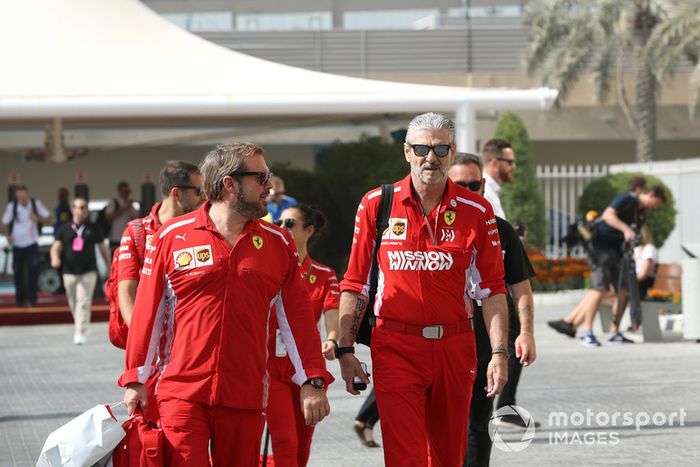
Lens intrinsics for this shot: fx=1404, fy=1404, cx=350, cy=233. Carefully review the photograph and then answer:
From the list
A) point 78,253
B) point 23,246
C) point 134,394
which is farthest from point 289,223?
point 23,246

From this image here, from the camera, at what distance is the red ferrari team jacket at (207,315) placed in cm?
515

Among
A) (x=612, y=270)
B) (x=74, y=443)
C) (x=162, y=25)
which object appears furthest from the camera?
(x=162, y=25)

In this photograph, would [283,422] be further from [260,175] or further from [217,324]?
[260,175]

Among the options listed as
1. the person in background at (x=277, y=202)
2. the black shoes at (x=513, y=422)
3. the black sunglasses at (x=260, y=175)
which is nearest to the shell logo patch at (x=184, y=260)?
the black sunglasses at (x=260, y=175)

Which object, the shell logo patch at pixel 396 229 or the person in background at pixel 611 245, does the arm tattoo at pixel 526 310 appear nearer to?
the shell logo patch at pixel 396 229

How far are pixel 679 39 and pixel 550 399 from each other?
2697 centimetres

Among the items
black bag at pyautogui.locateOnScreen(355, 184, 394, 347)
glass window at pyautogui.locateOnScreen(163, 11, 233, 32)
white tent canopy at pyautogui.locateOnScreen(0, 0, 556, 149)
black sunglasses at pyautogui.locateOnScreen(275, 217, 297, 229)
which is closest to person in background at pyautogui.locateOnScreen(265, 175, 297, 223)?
white tent canopy at pyautogui.locateOnScreen(0, 0, 556, 149)

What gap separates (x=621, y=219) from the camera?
1545 centimetres

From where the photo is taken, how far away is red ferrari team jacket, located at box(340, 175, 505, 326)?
232 inches

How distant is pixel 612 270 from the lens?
1548cm

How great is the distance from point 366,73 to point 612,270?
2520 centimetres

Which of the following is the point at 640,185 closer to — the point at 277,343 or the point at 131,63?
the point at 131,63

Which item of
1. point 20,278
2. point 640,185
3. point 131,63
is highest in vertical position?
point 131,63

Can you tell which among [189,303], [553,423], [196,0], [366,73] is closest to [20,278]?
[553,423]
